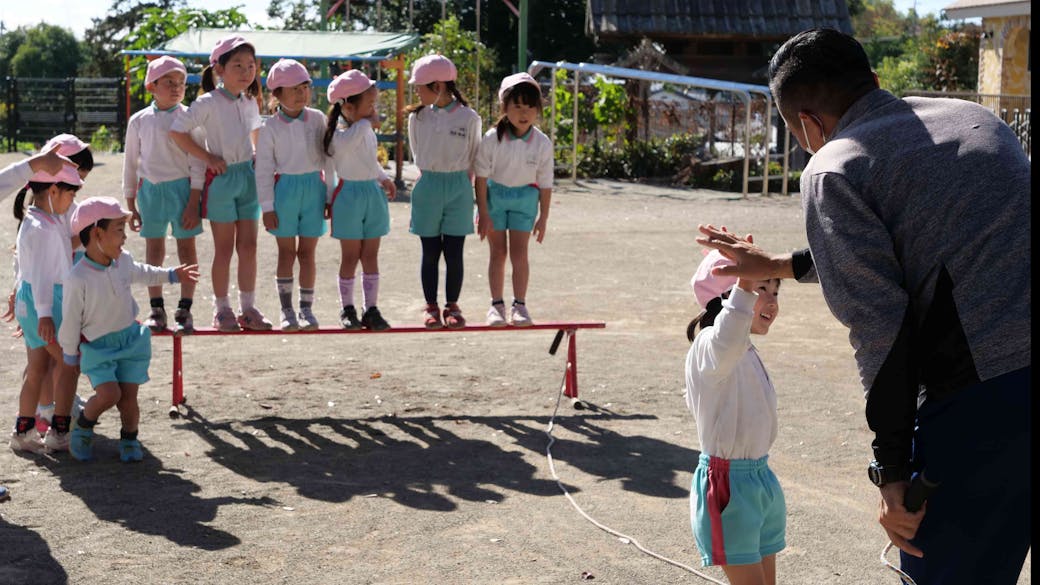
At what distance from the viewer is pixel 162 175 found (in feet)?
25.2

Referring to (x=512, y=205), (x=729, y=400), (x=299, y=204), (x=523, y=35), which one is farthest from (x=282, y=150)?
(x=523, y=35)

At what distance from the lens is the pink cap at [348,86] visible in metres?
7.64

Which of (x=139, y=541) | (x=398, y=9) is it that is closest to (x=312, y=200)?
(x=139, y=541)

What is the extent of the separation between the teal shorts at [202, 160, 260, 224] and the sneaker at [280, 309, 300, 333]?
58 cm

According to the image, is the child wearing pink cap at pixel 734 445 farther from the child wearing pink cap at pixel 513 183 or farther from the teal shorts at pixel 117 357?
the child wearing pink cap at pixel 513 183

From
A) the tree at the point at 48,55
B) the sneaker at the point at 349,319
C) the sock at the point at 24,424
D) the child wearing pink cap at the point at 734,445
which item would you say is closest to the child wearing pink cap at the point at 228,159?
the sneaker at the point at 349,319

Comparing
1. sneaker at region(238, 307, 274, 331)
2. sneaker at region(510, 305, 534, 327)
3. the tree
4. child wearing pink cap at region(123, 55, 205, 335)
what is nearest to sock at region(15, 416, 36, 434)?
child wearing pink cap at region(123, 55, 205, 335)

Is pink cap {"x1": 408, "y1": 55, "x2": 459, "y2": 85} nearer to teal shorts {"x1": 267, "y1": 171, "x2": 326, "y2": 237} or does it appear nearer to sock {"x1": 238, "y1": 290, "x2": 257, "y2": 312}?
teal shorts {"x1": 267, "y1": 171, "x2": 326, "y2": 237}

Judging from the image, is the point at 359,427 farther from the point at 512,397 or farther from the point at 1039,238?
the point at 1039,238

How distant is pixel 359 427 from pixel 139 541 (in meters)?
2.13

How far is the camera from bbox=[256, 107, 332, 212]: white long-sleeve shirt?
298 inches

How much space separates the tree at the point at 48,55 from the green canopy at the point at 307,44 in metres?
37.8

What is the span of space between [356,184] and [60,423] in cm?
211

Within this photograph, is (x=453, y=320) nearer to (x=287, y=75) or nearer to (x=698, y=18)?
(x=287, y=75)
